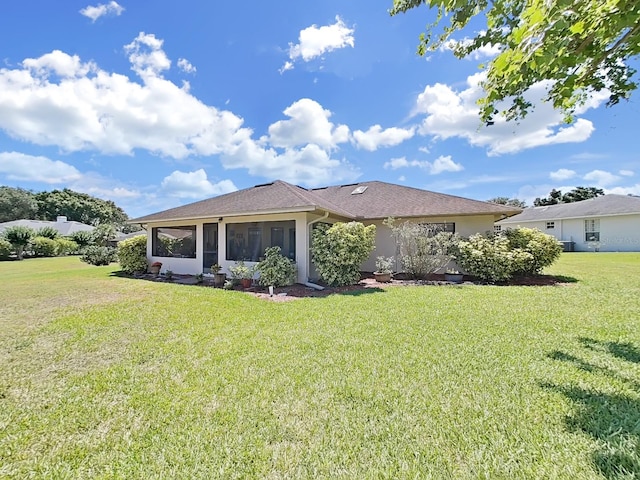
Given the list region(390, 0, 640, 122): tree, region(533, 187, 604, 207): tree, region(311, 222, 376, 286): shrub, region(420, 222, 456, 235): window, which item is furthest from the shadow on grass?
region(533, 187, 604, 207): tree

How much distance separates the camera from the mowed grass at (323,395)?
245 centimetres

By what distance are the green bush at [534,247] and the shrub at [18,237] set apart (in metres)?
38.6

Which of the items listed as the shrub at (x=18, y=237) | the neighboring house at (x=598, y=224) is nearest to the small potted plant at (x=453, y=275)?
the neighboring house at (x=598, y=224)

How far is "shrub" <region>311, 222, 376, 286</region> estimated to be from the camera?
10711mm

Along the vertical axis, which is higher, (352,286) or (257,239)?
(257,239)

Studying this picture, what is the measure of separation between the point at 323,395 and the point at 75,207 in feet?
226

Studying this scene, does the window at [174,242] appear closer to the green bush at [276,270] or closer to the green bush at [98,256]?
the green bush at [276,270]

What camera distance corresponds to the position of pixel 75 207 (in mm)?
54469

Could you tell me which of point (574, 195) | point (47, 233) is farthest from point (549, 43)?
point (574, 195)

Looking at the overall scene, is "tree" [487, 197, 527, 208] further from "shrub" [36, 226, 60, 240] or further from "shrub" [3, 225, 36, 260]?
"shrub" [3, 225, 36, 260]

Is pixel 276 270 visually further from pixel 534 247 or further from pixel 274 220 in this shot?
pixel 534 247

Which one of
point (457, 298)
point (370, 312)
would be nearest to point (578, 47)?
point (370, 312)

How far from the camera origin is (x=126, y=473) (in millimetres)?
2371

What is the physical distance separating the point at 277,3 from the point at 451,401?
41.8 feet
